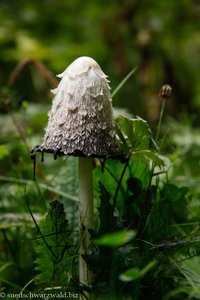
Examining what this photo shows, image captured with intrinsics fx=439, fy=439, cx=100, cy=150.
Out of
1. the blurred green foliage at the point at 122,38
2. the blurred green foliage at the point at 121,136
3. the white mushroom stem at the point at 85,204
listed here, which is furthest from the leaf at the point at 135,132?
the blurred green foliage at the point at 122,38

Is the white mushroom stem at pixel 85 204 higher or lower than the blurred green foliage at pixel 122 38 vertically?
lower

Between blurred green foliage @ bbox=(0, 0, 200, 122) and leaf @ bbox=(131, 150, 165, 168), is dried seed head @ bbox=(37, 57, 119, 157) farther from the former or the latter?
blurred green foliage @ bbox=(0, 0, 200, 122)

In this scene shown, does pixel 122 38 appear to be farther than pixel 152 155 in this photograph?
Yes

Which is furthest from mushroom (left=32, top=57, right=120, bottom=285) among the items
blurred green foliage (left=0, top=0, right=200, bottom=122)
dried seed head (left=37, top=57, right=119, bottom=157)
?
blurred green foliage (left=0, top=0, right=200, bottom=122)

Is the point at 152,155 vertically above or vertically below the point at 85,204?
above

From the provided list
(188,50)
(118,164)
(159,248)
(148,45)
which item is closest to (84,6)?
(148,45)

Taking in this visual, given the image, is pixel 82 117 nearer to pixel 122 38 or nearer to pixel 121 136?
pixel 121 136

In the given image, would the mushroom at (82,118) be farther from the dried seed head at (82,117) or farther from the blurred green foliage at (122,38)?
the blurred green foliage at (122,38)

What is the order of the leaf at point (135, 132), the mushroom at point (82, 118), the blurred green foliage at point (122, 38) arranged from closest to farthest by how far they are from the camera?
the mushroom at point (82, 118) → the leaf at point (135, 132) → the blurred green foliage at point (122, 38)

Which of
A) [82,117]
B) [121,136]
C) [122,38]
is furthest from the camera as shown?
[122,38]

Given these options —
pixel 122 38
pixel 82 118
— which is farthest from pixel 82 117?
pixel 122 38

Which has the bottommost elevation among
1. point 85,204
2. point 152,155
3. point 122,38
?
point 85,204
